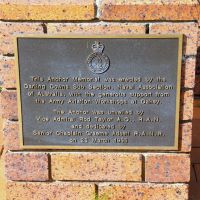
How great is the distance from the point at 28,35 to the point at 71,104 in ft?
1.45

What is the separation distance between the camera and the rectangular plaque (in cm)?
236

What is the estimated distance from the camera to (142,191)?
8.53 feet

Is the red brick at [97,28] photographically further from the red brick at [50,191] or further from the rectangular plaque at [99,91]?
the red brick at [50,191]

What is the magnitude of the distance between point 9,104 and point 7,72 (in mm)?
185

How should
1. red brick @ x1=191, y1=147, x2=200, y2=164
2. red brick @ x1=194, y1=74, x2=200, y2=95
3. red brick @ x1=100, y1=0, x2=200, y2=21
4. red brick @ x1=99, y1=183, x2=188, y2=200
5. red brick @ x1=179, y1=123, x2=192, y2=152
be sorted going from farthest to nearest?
red brick @ x1=194, y1=74, x2=200, y2=95 → red brick @ x1=191, y1=147, x2=200, y2=164 → red brick @ x1=99, y1=183, x2=188, y2=200 → red brick @ x1=179, y1=123, x2=192, y2=152 → red brick @ x1=100, y1=0, x2=200, y2=21

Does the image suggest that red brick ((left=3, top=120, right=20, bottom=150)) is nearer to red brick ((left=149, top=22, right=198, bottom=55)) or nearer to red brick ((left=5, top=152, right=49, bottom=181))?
red brick ((left=5, top=152, right=49, bottom=181))

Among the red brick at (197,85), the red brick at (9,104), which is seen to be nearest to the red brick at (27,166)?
the red brick at (9,104)

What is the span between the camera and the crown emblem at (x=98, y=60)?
2.36 meters

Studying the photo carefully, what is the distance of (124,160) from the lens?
2.55 meters

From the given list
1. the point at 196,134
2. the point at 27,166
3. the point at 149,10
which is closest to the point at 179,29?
the point at 149,10

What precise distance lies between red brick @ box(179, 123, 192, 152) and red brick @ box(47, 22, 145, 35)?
58cm

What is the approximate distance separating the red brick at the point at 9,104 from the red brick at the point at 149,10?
677 mm

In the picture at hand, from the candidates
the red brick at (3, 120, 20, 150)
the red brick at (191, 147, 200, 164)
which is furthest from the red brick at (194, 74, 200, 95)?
the red brick at (3, 120, 20, 150)

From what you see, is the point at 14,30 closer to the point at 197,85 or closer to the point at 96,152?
the point at 96,152
